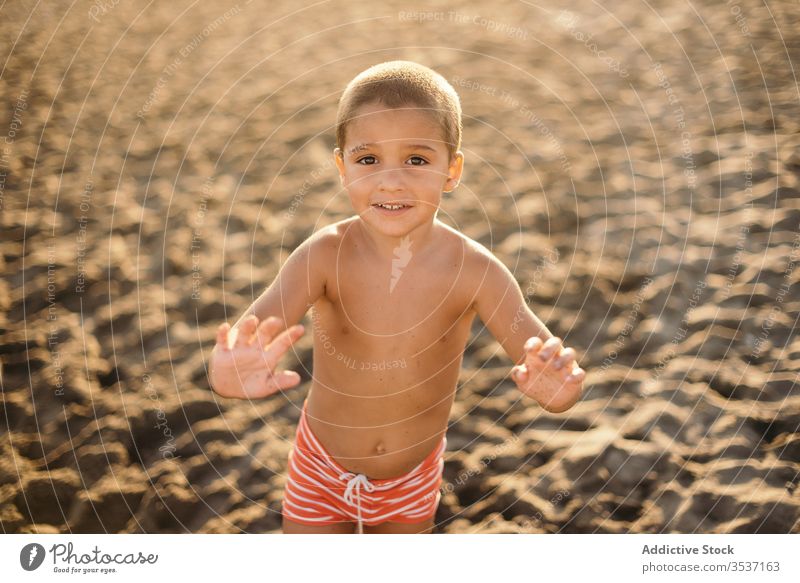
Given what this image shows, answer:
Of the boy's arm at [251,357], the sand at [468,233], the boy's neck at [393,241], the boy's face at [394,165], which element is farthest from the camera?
the sand at [468,233]

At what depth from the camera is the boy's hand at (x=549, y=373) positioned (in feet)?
4.77

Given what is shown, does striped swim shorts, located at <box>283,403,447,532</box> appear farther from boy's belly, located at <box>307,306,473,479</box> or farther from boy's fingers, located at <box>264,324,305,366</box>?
boy's fingers, located at <box>264,324,305,366</box>

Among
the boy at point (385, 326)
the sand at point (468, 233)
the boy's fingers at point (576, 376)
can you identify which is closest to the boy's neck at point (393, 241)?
the boy at point (385, 326)

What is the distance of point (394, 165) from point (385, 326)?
319 millimetres

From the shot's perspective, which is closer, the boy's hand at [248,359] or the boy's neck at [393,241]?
the boy's hand at [248,359]

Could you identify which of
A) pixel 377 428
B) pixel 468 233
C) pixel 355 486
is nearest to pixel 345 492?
pixel 355 486

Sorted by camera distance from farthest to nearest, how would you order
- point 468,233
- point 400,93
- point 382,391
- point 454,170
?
point 468,233 < point 382,391 < point 454,170 < point 400,93

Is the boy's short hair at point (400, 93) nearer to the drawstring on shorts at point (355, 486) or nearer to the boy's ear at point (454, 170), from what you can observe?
the boy's ear at point (454, 170)

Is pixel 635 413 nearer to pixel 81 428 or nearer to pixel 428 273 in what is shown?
pixel 428 273

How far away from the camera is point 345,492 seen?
183cm

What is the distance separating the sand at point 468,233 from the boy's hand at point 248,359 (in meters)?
1.03

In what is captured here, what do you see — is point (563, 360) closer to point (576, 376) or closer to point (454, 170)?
point (576, 376)

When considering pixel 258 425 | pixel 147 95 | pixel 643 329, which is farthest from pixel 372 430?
pixel 147 95

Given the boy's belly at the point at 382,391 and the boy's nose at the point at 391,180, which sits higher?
the boy's nose at the point at 391,180
